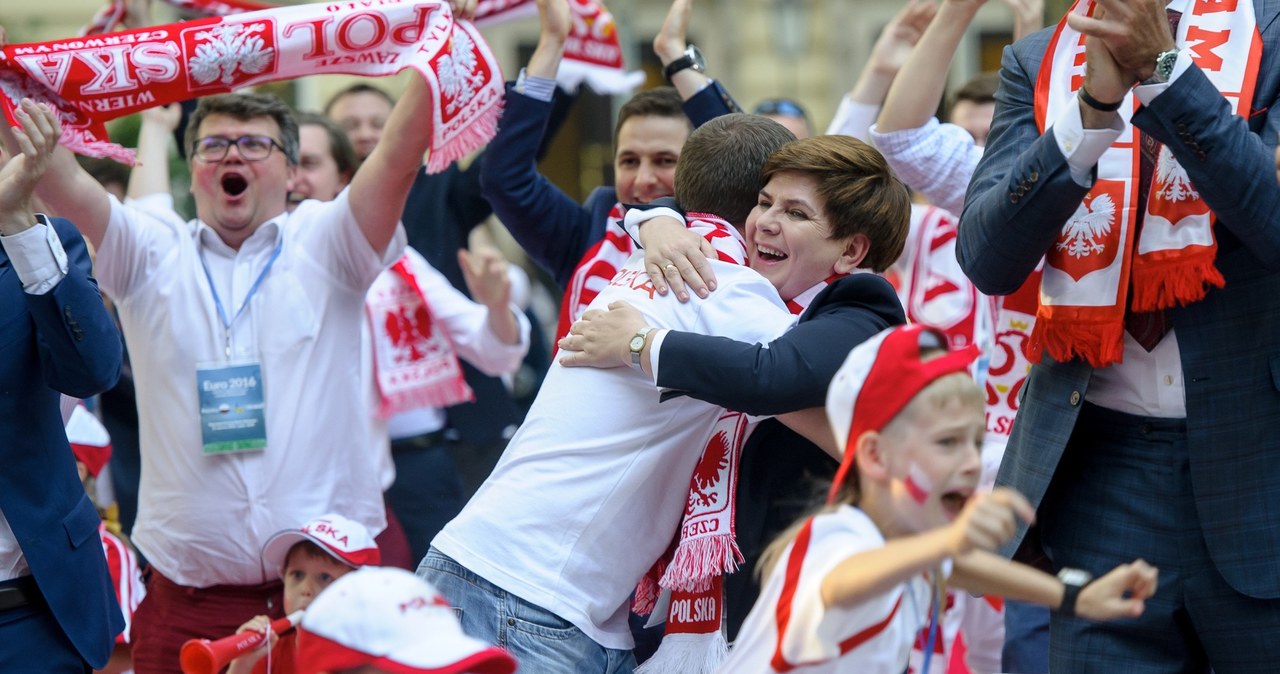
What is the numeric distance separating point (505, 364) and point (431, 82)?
2.34m

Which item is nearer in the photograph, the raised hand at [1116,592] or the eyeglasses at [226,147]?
the raised hand at [1116,592]

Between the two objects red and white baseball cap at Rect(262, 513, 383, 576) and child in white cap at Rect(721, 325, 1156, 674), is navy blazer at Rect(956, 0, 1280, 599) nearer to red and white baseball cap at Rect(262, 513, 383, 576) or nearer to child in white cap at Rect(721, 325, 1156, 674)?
child in white cap at Rect(721, 325, 1156, 674)

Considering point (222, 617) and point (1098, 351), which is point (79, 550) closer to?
point (222, 617)

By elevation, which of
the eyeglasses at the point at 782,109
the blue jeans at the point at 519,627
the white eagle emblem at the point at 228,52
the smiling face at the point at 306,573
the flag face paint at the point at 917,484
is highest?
the white eagle emblem at the point at 228,52

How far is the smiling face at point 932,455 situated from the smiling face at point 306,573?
236 centimetres

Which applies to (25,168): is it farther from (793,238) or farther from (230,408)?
(793,238)

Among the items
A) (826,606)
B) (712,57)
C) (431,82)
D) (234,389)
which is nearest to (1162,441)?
(826,606)

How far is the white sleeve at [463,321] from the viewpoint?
6.69 m

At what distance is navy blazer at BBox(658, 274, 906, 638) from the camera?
3.09 metres

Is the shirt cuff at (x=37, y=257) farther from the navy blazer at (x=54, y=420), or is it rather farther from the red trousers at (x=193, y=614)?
Answer: the red trousers at (x=193, y=614)

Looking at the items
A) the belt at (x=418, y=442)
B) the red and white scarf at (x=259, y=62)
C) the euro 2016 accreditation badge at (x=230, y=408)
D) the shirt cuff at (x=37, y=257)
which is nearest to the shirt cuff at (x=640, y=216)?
the red and white scarf at (x=259, y=62)

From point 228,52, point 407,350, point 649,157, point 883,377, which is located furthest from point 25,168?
point 407,350

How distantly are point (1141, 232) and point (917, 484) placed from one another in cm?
105

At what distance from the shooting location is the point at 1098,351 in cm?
336
